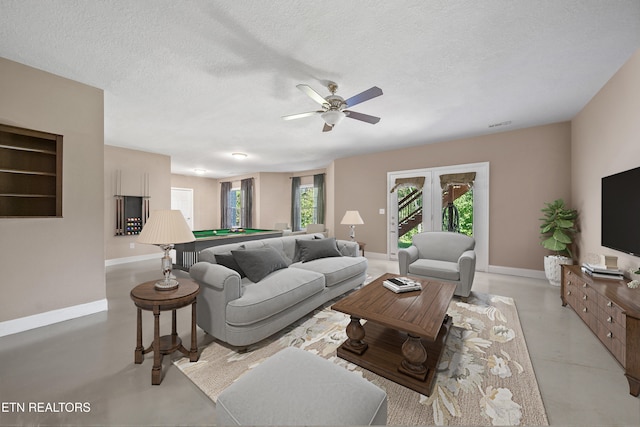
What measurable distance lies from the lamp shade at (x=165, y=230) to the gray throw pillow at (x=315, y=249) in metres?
1.74

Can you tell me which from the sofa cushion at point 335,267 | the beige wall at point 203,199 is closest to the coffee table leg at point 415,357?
the sofa cushion at point 335,267

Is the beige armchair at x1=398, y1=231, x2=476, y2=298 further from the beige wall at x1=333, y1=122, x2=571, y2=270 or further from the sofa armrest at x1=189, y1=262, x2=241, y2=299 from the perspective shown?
the sofa armrest at x1=189, y1=262, x2=241, y2=299

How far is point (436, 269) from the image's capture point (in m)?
3.30

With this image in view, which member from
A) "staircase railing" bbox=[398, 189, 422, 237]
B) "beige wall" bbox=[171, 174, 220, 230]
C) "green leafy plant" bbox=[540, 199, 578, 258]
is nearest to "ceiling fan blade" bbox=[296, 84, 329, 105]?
"staircase railing" bbox=[398, 189, 422, 237]

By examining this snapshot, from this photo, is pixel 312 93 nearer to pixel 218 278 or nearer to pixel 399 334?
pixel 218 278

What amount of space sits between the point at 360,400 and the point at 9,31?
3634mm

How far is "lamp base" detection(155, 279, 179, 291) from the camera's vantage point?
189 centimetres

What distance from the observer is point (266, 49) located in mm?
2207

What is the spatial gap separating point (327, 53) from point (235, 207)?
326 inches

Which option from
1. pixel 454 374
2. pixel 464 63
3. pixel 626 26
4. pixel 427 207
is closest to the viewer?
pixel 454 374

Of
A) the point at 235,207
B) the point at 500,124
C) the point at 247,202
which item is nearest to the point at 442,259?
the point at 500,124

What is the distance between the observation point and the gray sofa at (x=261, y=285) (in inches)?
79.0

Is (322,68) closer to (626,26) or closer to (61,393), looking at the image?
(626,26)

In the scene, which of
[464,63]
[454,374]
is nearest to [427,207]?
[464,63]
